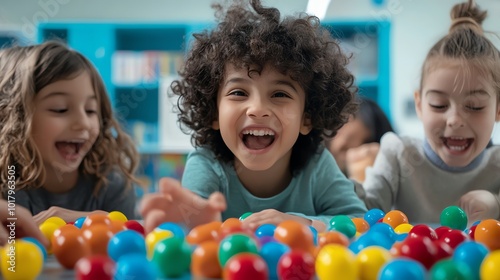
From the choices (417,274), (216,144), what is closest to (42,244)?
(417,274)

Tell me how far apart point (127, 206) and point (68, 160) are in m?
0.22

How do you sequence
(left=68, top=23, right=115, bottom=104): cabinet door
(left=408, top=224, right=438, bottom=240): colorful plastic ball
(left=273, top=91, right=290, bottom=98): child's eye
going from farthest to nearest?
(left=68, top=23, right=115, bottom=104): cabinet door → (left=273, top=91, right=290, bottom=98): child's eye → (left=408, top=224, right=438, bottom=240): colorful plastic ball

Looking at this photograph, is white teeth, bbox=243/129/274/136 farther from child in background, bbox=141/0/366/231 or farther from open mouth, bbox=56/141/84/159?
open mouth, bbox=56/141/84/159

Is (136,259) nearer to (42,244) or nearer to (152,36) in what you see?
(42,244)

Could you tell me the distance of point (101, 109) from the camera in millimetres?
1611

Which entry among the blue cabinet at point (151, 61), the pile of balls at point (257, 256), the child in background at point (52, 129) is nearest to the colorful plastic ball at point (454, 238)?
the pile of balls at point (257, 256)

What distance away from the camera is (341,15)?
509 centimetres

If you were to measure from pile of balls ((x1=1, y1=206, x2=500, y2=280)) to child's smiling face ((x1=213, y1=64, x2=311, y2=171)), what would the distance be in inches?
13.6

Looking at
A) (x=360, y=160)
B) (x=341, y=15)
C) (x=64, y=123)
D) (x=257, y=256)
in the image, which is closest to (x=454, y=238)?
(x=257, y=256)

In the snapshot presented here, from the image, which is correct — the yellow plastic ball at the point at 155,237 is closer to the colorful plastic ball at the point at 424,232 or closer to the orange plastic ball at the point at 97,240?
the orange plastic ball at the point at 97,240

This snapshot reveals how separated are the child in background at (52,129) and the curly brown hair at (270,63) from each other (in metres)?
0.25

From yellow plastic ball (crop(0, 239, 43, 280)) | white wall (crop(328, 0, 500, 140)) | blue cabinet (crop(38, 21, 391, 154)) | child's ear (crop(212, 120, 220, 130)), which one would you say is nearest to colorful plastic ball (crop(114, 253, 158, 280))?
yellow plastic ball (crop(0, 239, 43, 280))

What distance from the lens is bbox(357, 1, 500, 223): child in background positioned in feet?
4.58

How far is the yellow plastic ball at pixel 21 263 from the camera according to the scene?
61 cm
